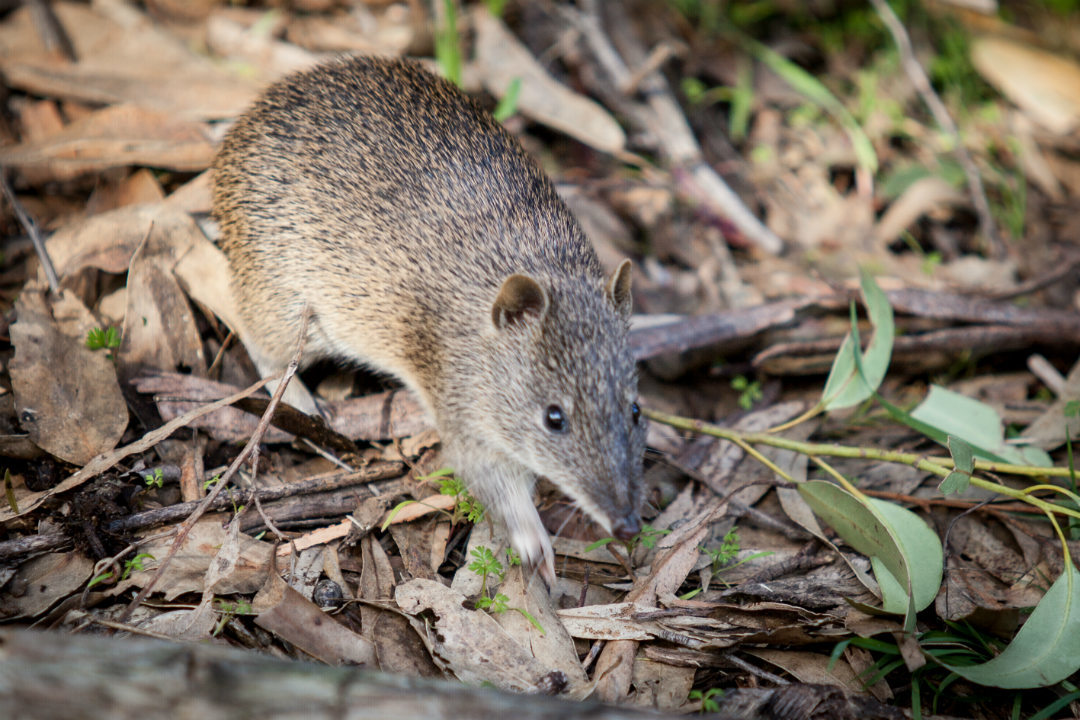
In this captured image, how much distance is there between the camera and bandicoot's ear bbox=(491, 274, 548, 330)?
361 centimetres

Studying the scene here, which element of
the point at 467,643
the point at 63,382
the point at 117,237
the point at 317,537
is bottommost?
the point at 467,643

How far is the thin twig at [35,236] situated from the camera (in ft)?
14.2

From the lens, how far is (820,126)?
6961mm

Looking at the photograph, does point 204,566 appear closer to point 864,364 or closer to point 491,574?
point 491,574

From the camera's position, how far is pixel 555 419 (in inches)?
145

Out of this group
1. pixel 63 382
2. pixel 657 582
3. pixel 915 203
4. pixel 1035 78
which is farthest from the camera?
pixel 1035 78

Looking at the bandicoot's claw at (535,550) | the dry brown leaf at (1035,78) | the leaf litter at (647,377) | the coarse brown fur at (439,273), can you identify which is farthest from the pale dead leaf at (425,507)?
the dry brown leaf at (1035,78)

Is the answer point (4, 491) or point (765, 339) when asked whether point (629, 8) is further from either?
point (4, 491)

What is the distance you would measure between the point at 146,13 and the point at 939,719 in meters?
7.21

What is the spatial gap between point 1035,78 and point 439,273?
6.38 meters

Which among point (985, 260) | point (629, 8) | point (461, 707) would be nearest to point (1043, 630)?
point (461, 707)

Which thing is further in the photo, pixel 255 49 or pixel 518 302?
pixel 255 49

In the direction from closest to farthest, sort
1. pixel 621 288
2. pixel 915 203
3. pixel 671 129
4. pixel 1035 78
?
pixel 621 288
pixel 671 129
pixel 915 203
pixel 1035 78

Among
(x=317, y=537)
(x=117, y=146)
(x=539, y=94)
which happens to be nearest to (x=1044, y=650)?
(x=317, y=537)
